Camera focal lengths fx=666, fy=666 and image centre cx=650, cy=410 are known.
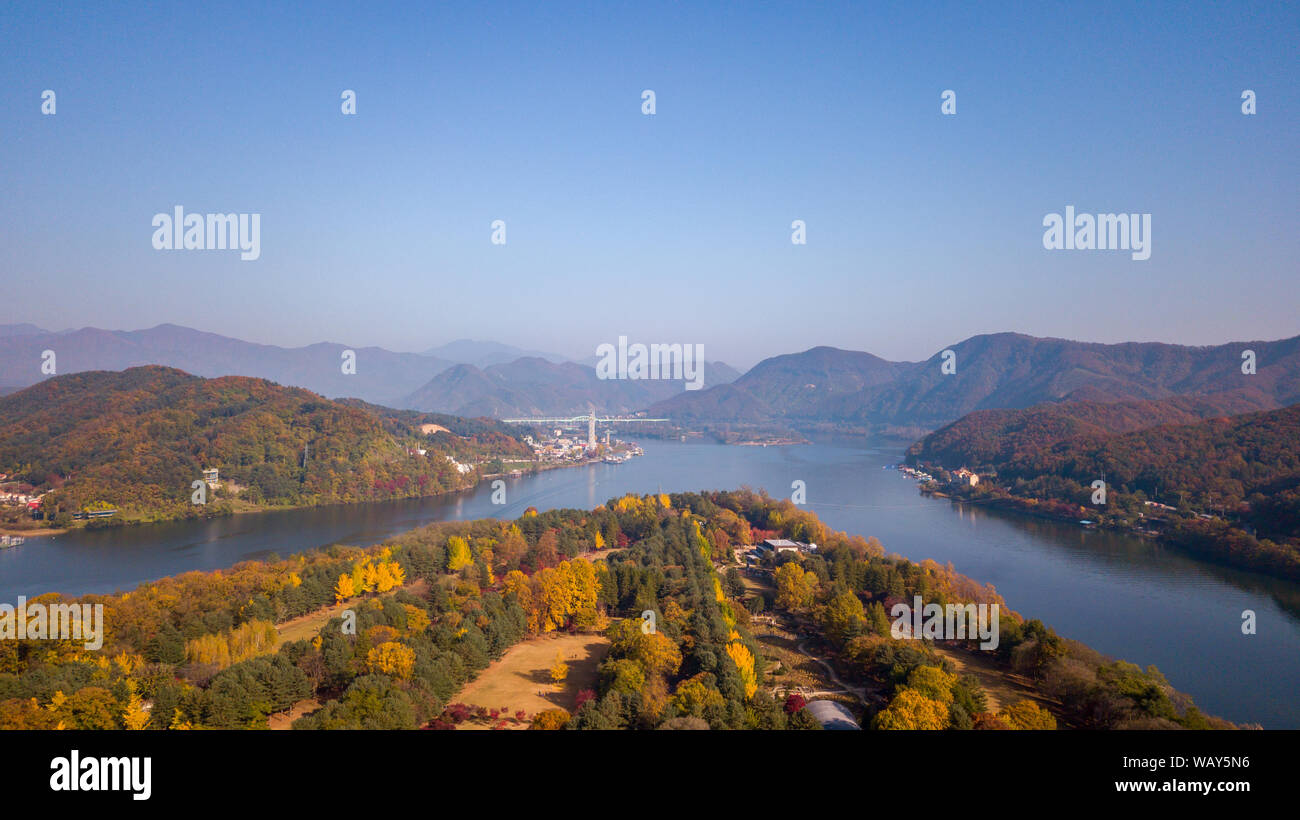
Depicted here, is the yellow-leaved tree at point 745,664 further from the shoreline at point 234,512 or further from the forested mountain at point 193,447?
the forested mountain at point 193,447

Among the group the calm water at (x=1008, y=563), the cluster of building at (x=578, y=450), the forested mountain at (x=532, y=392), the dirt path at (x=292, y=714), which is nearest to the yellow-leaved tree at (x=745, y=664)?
the dirt path at (x=292, y=714)

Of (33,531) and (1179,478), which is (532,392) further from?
(1179,478)

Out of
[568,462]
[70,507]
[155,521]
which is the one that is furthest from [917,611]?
[568,462]

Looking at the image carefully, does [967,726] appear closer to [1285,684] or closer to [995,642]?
[995,642]

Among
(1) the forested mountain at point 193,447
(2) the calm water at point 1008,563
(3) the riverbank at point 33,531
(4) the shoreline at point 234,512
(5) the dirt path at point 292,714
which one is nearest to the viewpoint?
(5) the dirt path at point 292,714
